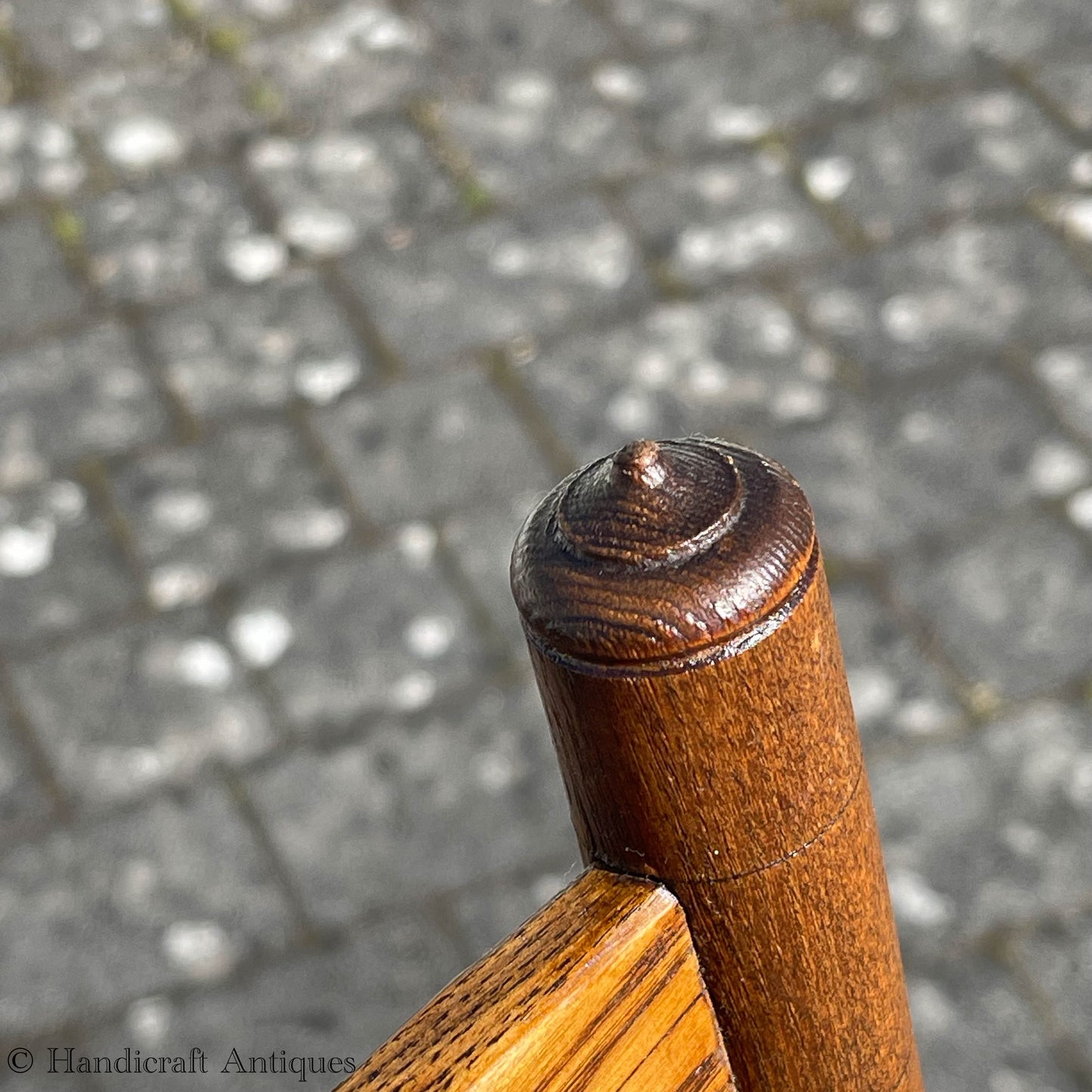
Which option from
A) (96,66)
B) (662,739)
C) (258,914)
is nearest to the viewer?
(662,739)

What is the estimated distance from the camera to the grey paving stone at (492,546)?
269 centimetres

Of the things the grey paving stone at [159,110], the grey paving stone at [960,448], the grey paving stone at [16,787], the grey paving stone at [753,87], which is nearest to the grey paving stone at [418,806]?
the grey paving stone at [16,787]

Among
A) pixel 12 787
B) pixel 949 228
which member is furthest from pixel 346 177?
pixel 12 787

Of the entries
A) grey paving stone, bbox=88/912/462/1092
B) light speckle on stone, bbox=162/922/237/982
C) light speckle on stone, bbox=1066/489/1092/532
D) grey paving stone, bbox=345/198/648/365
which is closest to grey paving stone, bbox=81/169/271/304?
grey paving stone, bbox=345/198/648/365

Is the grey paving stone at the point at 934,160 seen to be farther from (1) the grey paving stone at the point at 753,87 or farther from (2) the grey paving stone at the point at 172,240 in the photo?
(2) the grey paving stone at the point at 172,240

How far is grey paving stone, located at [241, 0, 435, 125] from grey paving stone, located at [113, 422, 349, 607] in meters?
0.94

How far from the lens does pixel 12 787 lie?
8.35ft

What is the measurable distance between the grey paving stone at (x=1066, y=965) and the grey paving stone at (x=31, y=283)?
6.81 ft

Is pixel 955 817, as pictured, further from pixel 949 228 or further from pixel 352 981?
pixel 949 228

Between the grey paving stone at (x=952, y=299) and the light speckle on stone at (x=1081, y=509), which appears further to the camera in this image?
the grey paving stone at (x=952, y=299)

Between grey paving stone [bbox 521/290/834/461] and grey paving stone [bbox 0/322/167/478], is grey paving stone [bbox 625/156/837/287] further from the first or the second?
grey paving stone [bbox 0/322/167/478]

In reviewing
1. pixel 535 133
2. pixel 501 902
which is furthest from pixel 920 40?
pixel 501 902

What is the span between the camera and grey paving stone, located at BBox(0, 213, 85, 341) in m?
3.19

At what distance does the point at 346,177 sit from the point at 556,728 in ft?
9.03
